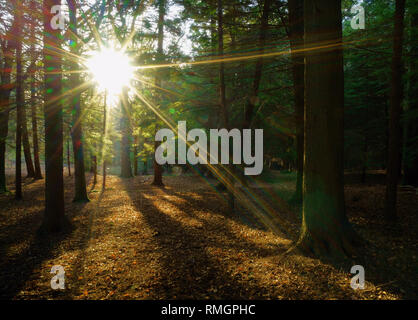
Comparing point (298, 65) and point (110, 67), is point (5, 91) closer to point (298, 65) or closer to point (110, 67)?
point (110, 67)

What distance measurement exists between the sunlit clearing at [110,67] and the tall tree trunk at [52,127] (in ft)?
11.4

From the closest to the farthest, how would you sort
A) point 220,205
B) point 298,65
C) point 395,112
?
point 395,112, point 298,65, point 220,205

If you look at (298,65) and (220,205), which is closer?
(298,65)

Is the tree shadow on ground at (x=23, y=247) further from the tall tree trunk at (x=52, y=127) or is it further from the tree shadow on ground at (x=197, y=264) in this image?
the tree shadow on ground at (x=197, y=264)

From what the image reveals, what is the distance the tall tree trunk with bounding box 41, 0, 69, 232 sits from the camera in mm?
6441

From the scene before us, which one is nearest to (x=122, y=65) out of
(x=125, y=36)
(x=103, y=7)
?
(x=125, y=36)

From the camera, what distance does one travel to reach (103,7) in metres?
8.79

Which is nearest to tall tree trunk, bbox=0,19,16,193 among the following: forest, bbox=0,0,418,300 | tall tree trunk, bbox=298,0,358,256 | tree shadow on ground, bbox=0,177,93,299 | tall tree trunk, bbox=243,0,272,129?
forest, bbox=0,0,418,300

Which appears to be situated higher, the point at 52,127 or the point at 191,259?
the point at 52,127

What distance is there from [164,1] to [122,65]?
4010mm

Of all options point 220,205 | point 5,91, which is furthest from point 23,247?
point 5,91

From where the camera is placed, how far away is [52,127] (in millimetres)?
6691

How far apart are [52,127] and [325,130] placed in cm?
763
